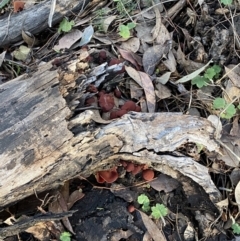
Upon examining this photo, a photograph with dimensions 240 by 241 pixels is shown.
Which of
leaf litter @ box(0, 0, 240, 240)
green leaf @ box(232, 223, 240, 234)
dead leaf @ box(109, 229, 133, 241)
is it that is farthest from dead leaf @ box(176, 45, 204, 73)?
dead leaf @ box(109, 229, 133, 241)

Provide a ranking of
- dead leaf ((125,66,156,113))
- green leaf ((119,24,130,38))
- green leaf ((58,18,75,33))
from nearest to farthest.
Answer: dead leaf ((125,66,156,113)) → green leaf ((119,24,130,38)) → green leaf ((58,18,75,33))

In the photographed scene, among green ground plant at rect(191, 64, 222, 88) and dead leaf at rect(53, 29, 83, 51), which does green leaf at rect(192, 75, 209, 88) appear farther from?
dead leaf at rect(53, 29, 83, 51)

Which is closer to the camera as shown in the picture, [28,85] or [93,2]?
[28,85]

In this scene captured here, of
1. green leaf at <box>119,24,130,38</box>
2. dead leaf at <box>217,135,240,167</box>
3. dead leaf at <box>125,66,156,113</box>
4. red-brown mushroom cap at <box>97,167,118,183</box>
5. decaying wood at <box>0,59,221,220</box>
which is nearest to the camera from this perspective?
decaying wood at <box>0,59,221,220</box>

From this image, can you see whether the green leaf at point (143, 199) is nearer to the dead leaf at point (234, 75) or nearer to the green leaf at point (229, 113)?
the green leaf at point (229, 113)

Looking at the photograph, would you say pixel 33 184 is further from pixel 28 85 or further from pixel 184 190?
pixel 184 190

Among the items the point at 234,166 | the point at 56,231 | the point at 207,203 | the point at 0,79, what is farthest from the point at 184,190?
the point at 0,79
